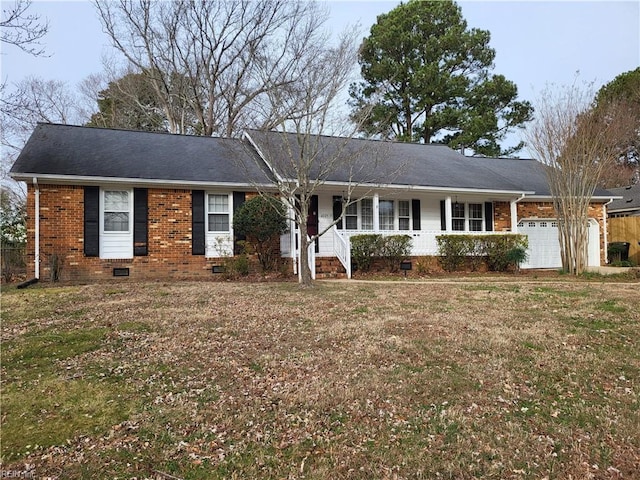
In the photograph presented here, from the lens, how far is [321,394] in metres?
3.59

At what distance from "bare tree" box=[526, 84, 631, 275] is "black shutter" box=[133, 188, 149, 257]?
11.7 metres

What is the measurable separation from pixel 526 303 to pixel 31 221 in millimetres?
11973

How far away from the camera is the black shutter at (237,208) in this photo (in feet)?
43.3

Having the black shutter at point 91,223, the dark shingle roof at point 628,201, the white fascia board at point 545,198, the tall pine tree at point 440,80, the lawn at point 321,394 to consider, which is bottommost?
the lawn at point 321,394

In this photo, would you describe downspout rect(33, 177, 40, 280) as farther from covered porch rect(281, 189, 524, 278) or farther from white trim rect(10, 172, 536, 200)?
covered porch rect(281, 189, 524, 278)

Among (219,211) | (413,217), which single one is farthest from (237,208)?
(413,217)

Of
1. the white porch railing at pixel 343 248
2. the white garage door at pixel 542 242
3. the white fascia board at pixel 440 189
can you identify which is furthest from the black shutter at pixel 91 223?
the white garage door at pixel 542 242

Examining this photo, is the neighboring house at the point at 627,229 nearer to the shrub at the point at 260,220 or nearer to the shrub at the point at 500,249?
the shrub at the point at 500,249

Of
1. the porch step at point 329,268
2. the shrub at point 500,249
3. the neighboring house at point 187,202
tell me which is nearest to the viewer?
the neighboring house at point 187,202

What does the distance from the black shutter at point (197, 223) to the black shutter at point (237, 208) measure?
0.93 m

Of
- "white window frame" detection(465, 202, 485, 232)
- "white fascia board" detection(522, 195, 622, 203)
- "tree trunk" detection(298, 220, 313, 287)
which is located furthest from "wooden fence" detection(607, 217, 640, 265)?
"tree trunk" detection(298, 220, 313, 287)

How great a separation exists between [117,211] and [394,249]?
26.8 ft

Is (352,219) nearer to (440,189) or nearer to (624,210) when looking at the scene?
(440,189)

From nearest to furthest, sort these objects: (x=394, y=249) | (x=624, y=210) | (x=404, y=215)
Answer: (x=394, y=249) → (x=404, y=215) → (x=624, y=210)
